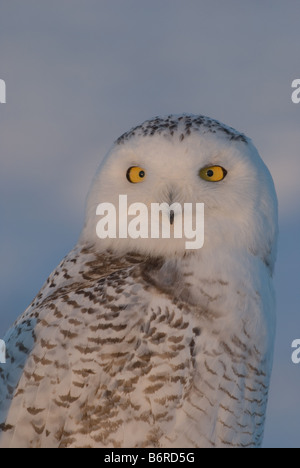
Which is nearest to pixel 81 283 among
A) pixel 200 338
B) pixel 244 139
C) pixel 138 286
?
pixel 138 286

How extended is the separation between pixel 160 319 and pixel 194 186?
813mm

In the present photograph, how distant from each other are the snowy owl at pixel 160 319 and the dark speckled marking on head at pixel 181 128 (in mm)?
10

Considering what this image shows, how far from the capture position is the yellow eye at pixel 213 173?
4.90m

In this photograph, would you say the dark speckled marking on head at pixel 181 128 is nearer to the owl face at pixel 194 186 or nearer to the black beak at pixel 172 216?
the owl face at pixel 194 186

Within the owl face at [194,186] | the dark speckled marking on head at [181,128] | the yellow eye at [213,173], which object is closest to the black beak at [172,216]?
the owl face at [194,186]

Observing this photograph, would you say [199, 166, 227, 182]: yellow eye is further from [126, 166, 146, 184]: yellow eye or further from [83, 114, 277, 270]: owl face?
[126, 166, 146, 184]: yellow eye

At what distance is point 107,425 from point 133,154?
1538 millimetres

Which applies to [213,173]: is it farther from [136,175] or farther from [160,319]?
[160,319]

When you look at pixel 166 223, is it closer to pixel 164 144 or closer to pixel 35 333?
pixel 164 144

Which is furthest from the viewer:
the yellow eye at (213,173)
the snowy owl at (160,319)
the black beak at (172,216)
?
the yellow eye at (213,173)

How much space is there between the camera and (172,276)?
15.3 feet

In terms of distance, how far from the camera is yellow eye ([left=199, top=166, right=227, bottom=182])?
16.1ft

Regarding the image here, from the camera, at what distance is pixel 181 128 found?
4977mm

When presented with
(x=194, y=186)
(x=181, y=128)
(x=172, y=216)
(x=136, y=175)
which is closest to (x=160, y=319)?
(x=172, y=216)
